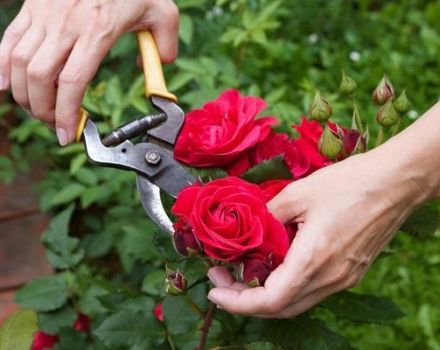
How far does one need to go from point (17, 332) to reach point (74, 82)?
0.34m

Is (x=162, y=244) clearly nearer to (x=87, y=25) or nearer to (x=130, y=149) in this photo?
(x=130, y=149)

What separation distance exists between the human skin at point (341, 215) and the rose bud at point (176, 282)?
A: 3.0 inches

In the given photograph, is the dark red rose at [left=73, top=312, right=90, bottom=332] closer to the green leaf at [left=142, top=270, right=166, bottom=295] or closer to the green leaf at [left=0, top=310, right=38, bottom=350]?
the green leaf at [left=142, top=270, right=166, bottom=295]

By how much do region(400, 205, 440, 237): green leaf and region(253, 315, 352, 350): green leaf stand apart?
0.17 m

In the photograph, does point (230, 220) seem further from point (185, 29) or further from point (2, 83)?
point (185, 29)

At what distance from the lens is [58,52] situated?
99cm

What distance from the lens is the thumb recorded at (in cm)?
85

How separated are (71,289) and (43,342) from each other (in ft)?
0.33

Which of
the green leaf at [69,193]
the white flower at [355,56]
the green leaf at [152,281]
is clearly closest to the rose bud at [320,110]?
the green leaf at [152,281]

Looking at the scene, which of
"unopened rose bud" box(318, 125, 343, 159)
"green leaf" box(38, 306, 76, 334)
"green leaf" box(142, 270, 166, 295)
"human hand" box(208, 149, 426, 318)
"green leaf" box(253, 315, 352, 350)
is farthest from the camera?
"green leaf" box(142, 270, 166, 295)

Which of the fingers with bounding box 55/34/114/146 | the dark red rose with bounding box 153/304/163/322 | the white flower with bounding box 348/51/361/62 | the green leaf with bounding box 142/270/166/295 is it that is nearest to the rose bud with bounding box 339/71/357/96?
the fingers with bounding box 55/34/114/146

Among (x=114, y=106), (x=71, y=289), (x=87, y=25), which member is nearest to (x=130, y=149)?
(x=87, y=25)

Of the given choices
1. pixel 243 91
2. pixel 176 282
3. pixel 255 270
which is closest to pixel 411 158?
pixel 255 270

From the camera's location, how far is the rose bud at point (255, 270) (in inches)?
33.5
